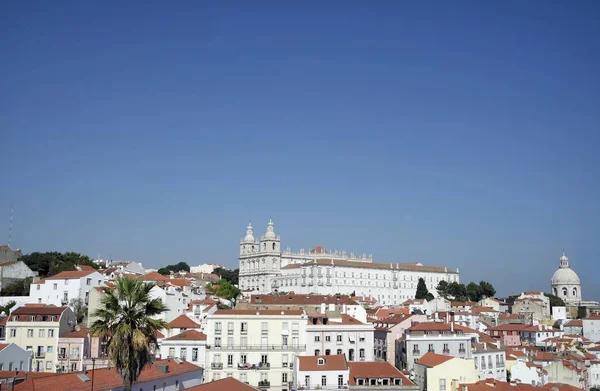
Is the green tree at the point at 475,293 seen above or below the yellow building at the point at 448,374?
above

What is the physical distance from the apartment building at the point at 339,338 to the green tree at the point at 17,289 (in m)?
44.1

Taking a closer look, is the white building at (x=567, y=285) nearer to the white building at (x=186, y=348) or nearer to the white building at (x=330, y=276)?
the white building at (x=330, y=276)

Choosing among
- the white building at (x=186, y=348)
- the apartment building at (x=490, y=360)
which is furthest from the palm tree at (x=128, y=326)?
the apartment building at (x=490, y=360)

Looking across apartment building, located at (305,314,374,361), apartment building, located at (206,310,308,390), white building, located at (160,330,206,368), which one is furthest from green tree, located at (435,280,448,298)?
white building, located at (160,330,206,368)

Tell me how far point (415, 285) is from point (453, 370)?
149 metres

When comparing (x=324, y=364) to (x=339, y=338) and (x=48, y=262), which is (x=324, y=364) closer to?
Answer: (x=339, y=338)

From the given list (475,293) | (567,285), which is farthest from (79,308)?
A: (567,285)

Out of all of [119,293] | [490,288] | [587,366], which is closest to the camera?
[119,293]

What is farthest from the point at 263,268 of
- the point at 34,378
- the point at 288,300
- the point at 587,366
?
the point at 34,378

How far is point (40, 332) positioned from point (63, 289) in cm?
2238

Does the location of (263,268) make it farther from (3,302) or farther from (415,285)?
(3,302)

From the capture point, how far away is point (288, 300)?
8381 cm

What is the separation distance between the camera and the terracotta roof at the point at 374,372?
162 feet

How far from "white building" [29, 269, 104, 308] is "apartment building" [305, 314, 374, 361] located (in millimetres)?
32264
